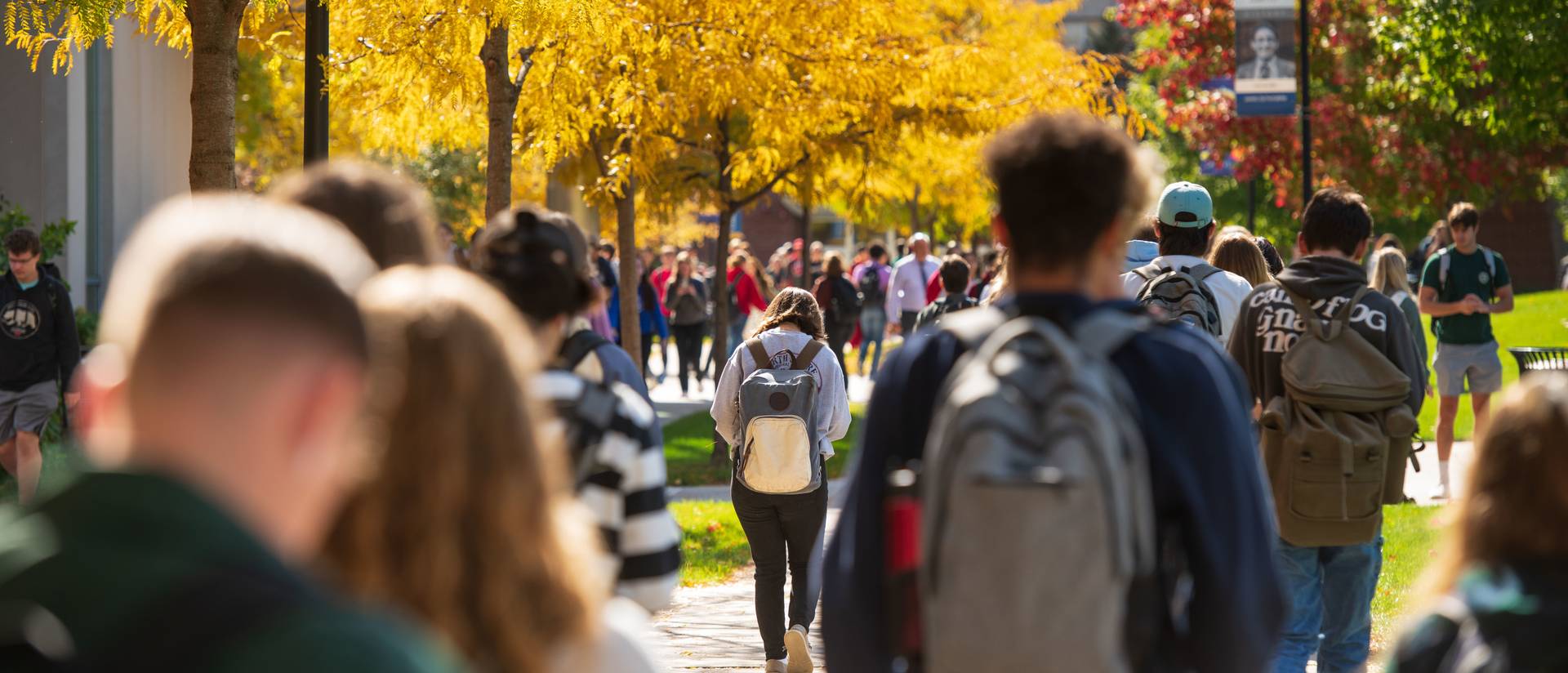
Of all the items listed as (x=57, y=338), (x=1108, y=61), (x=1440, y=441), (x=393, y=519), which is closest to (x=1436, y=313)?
(x=1440, y=441)

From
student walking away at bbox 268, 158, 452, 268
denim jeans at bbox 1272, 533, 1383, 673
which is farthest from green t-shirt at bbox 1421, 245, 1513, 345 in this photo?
student walking away at bbox 268, 158, 452, 268

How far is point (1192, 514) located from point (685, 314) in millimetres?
20005

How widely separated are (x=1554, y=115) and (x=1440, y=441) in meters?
8.29

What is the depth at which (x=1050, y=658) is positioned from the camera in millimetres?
2686

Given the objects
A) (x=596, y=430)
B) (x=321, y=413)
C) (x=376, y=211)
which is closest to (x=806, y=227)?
(x=596, y=430)

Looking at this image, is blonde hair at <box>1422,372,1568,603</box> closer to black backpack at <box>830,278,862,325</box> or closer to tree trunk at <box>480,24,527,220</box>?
tree trunk at <box>480,24,527,220</box>

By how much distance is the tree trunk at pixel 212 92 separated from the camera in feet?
26.3

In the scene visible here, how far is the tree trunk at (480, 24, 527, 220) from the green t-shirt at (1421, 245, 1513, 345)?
21.9ft

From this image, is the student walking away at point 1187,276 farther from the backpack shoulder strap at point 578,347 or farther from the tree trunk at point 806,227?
the tree trunk at point 806,227

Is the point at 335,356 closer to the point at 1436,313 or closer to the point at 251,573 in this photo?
the point at 251,573

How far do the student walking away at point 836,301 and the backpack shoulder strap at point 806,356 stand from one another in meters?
13.4

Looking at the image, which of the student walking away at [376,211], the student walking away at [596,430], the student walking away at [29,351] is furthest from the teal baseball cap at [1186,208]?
the student walking away at [29,351]

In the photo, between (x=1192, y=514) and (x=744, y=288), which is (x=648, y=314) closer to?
(x=744, y=288)

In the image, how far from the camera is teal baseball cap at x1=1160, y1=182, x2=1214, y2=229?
6.84m
